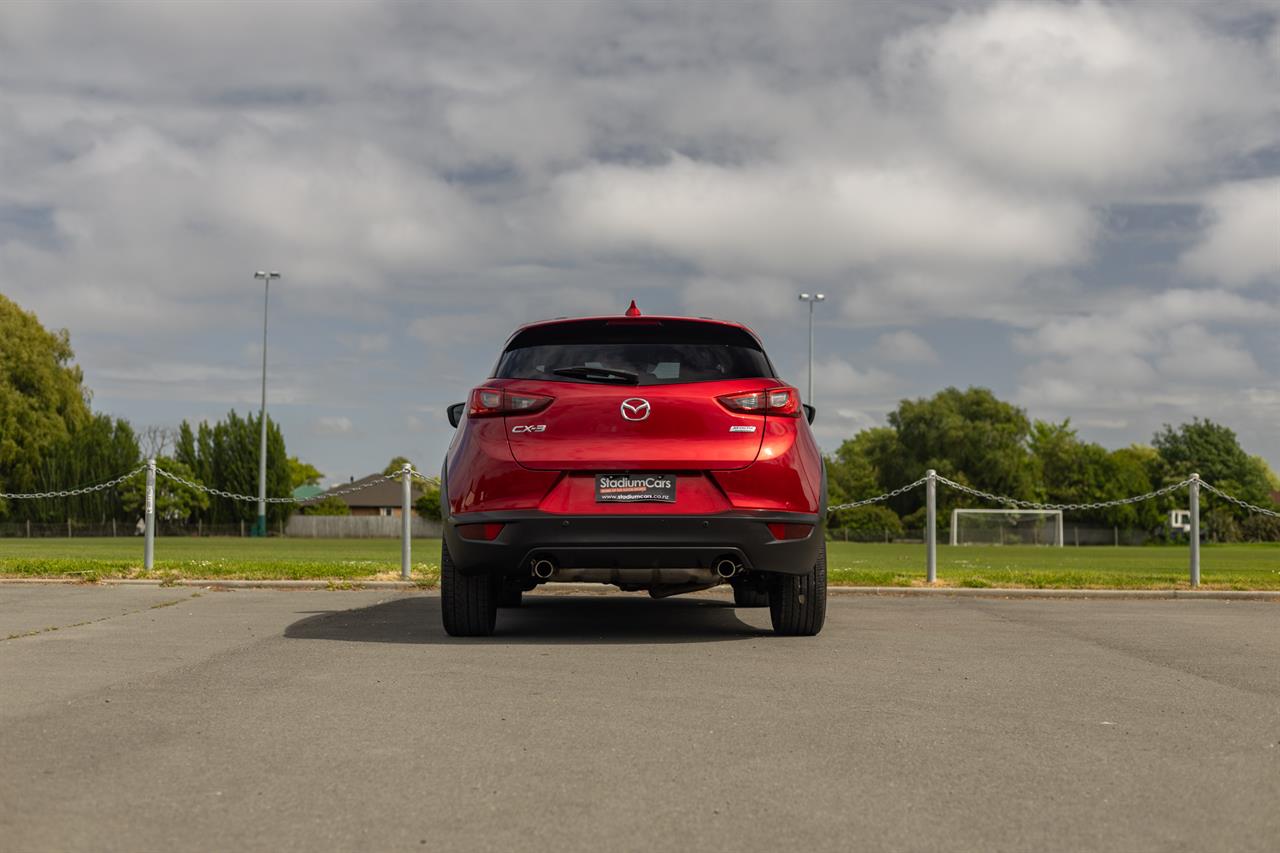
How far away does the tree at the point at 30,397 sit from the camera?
70688mm

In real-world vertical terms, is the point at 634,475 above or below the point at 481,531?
above

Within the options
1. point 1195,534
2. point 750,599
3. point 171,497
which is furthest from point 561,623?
point 171,497

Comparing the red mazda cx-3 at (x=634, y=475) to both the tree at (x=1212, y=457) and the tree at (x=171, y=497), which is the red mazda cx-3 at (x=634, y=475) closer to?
the tree at (x=171, y=497)

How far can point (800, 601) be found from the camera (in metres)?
8.28

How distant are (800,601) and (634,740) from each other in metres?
3.52


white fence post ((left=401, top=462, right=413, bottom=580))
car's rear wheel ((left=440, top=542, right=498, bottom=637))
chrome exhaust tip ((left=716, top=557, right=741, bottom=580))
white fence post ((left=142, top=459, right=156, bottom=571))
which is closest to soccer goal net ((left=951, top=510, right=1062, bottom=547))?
white fence post ((left=401, top=462, right=413, bottom=580))

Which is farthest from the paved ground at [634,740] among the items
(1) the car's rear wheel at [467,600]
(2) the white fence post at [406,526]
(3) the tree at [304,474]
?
(3) the tree at [304,474]

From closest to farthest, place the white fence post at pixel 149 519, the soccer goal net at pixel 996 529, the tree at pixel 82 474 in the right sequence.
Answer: the white fence post at pixel 149 519 → the soccer goal net at pixel 996 529 → the tree at pixel 82 474

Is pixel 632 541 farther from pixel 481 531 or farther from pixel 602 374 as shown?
pixel 602 374

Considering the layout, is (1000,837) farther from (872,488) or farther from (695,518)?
(872,488)

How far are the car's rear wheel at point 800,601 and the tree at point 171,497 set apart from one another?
65351mm

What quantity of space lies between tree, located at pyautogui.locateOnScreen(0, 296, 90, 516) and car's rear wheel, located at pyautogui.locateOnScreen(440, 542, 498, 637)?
2621 inches

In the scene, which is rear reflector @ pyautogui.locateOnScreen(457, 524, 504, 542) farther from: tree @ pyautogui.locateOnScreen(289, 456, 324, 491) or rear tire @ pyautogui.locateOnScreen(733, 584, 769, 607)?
tree @ pyautogui.locateOnScreen(289, 456, 324, 491)

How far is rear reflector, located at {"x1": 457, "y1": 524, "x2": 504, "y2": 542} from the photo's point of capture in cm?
760
